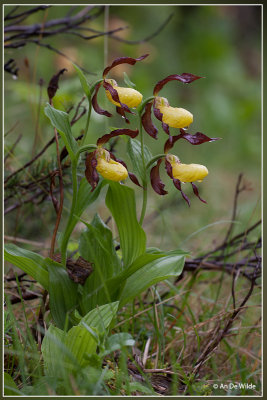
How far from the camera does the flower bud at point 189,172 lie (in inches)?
30.2

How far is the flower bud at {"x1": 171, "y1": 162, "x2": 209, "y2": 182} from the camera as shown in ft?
2.52

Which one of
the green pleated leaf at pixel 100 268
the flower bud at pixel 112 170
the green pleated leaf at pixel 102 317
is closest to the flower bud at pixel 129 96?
the flower bud at pixel 112 170

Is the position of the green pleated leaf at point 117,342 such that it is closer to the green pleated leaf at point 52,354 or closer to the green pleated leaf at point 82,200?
the green pleated leaf at point 52,354

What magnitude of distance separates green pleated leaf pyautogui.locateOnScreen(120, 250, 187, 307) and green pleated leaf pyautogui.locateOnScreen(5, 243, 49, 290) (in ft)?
0.52

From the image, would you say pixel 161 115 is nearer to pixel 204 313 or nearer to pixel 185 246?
pixel 204 313

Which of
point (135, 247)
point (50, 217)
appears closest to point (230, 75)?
point (50, 217)

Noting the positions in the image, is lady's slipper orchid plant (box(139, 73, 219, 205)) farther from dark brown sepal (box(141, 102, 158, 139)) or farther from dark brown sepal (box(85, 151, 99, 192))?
dark brown sepal (box(85, 151, 99, 192))

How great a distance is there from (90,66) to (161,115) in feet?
7.03

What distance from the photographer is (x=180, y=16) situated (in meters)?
3.52

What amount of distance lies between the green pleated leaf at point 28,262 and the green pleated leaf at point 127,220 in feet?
0.52

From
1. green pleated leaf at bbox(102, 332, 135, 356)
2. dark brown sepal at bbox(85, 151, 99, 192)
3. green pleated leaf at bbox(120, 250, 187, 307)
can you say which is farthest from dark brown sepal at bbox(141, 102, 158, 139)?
green pleated leaf at bbox(102, 332, 135, 356)

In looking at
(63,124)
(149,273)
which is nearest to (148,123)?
(63,124)

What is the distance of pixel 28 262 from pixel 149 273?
23 cm

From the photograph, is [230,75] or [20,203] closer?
[20,203]
